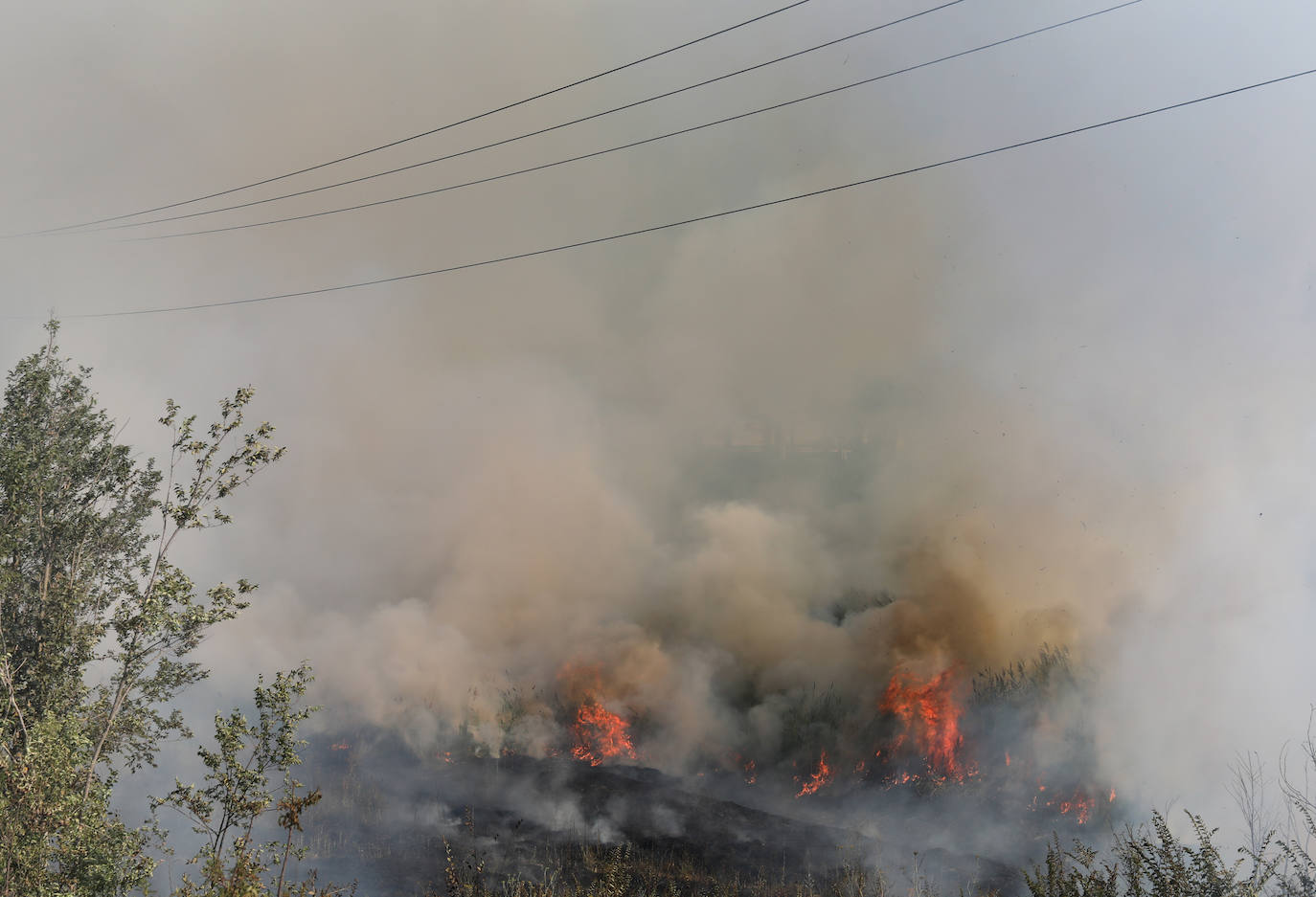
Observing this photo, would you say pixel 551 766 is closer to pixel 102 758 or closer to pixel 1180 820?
pixel 102 758

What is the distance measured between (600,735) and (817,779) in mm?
10912

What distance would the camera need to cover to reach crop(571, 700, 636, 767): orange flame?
36.6m

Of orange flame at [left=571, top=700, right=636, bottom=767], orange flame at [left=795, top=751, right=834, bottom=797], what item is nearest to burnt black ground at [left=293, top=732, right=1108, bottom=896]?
orange flame at [left=795, top=751, right=834, bottom=797]

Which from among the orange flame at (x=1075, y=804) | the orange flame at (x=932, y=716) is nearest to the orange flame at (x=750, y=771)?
the orange flame at (x=932, y=716)

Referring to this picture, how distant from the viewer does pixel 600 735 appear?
37625 mm

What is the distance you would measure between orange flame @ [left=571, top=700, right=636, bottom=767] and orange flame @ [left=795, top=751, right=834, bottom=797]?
8.33 metres

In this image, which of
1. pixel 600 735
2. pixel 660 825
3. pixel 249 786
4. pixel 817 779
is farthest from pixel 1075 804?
pixel 249 786

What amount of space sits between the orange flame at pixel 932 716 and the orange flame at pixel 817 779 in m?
3.27

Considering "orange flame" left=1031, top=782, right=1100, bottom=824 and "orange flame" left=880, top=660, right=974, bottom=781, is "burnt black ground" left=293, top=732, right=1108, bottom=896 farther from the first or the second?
"orange flame" left=880, top=660, right=974, bottom=781

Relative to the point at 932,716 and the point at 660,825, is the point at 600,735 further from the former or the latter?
the point at 932,716

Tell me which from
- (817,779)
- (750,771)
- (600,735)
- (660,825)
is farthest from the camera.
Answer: (600,735)

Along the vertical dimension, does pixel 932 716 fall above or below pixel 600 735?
above

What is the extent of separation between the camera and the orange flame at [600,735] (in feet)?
120

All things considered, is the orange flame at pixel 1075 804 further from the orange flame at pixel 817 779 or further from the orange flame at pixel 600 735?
the orange flame at pixel 600 735
